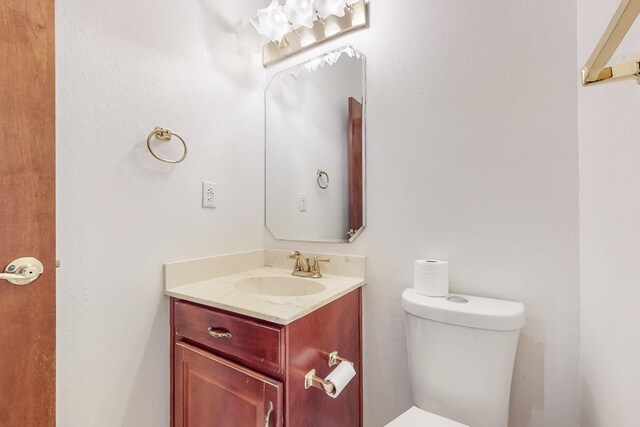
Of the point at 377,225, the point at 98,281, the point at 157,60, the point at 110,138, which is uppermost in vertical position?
the point at 157,60

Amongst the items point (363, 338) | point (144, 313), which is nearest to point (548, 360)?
point (363, 338)

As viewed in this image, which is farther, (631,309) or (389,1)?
(389,1)

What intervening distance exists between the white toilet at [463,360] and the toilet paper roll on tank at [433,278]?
0.14ft

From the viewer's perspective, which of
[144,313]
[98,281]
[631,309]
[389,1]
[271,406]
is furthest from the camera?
[389,1]

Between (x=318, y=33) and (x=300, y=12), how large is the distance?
0.12 metres

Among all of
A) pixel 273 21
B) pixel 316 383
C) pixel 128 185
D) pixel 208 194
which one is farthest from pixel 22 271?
pixel 273 21

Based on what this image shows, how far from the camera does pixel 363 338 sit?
4.12 feet

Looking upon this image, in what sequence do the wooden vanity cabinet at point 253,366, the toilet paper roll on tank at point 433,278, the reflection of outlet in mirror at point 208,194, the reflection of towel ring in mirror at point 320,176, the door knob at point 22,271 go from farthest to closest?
the reflection of towel ring in mirror at point 320,176 → the reflection of outlet in mirror at point 208,194 → the toilet paper roll on tank at point 433,278 → the wooden vanity cabinet at point 253,366 → the door knob at point 22,271

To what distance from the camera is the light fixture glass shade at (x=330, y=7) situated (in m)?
1.26

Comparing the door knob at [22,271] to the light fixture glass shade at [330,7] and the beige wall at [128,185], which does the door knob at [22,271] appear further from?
the light fixture glass shade at [330,7]

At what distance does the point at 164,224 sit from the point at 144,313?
0.33m

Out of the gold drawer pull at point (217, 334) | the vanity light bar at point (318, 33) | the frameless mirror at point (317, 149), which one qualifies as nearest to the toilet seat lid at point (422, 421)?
the gold drawer pull at point (217, 334)

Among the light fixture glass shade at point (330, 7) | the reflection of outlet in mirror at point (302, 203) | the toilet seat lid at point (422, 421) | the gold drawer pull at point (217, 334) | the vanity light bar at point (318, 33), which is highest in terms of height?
the light fixture glass shade at point (330, 7)

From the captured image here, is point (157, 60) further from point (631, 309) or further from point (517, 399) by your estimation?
point (517, 399)
